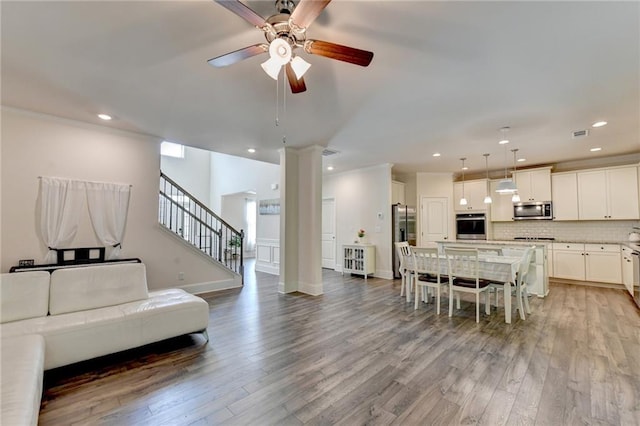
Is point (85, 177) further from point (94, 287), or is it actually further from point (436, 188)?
point (436, 188)

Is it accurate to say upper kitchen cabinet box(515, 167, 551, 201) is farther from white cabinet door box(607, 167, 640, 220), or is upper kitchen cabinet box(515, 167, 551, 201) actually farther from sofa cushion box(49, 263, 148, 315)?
sofa cushion box(49, 263, 148, 315)

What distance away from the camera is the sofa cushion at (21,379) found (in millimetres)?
1310

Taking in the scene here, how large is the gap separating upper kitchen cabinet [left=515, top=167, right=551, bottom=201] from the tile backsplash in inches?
27.6

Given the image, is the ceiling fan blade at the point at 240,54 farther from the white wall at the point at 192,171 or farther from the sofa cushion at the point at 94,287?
the white wall at the point at 192,171

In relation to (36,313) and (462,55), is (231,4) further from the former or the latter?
(36,313)

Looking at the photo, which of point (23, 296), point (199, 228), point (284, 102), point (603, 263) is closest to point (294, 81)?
point (284, 102)

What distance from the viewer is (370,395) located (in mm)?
2084

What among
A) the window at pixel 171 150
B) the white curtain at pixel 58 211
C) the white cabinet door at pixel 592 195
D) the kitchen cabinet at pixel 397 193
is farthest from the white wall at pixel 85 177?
the white cabinet door at pixel 592 195

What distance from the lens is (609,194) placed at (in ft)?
18.2

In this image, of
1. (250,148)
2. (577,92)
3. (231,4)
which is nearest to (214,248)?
(250,148)

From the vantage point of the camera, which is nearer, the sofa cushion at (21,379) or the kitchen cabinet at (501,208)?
the sofa cushion at (21,379)

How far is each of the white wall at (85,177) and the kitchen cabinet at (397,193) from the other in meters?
4.75

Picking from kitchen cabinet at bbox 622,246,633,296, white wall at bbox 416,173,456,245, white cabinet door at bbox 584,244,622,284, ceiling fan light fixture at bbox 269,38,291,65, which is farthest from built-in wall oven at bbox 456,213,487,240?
ceiling fan light fixture at bbox 269,38,291,65

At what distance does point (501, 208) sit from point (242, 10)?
737 cm
